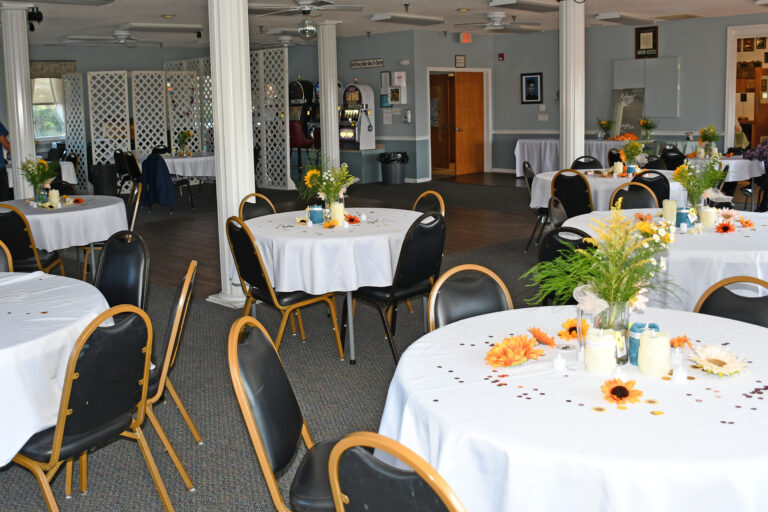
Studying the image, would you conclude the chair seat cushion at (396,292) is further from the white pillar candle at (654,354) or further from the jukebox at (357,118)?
the jukebox at (357,118)

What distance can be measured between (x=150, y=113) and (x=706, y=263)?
38.7 feet

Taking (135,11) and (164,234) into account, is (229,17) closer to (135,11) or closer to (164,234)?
(164,234)

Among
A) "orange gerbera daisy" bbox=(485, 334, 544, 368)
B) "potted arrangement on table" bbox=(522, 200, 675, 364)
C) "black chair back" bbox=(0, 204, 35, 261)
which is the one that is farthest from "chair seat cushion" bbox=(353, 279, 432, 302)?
"black chair back" bbox=(0, 204, 35, 261)

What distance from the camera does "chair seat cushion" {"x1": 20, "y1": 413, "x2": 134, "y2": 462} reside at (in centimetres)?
250

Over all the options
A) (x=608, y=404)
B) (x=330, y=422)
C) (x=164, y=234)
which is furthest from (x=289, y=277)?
(x=164, y=234)

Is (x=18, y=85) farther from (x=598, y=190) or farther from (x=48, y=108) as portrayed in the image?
(x=48, y=108)

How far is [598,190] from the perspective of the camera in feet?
23.1

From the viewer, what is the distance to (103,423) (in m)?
2.59

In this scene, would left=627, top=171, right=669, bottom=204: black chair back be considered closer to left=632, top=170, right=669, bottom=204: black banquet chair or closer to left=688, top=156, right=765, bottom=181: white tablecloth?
left=632, top=170, right=669, bottom=204: black banquet chair

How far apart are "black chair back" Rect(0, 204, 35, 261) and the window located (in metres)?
11.4

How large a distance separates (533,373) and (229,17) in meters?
4.26

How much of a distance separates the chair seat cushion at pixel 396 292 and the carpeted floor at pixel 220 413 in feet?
1.33

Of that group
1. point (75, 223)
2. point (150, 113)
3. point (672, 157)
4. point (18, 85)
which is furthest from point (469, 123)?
point (75, 223)

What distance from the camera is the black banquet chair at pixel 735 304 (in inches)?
109
